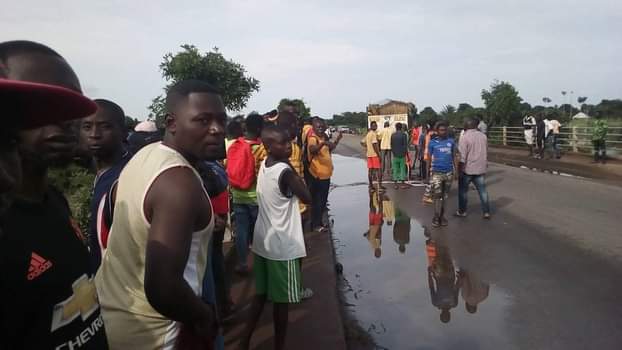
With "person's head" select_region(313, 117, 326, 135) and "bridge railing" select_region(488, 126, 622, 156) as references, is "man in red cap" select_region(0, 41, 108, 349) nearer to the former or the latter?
"person's head" select_region(313, 117, 326, 135)

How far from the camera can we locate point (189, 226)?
143 cm

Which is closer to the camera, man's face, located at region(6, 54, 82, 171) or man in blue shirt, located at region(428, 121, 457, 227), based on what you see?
man's face, located at region(6, 54, 82, 171)

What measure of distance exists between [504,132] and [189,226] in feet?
79.2

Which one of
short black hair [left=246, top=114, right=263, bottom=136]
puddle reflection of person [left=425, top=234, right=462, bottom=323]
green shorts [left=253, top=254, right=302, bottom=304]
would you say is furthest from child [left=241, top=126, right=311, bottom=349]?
puddle reflection of person [left=425, top=234, right=462, bottom=323]

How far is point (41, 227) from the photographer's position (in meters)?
1.08

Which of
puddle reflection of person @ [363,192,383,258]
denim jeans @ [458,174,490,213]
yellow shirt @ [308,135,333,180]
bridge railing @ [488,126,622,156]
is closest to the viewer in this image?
puddle reflection of person @ [363,192,383,258]

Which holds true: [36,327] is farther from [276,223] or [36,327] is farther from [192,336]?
[276,223]

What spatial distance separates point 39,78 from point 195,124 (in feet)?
2.13

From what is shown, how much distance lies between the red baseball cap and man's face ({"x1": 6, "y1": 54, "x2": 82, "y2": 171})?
0.34m

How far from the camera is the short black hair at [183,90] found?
5.84ft

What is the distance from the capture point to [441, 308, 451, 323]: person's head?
3742 millimetres

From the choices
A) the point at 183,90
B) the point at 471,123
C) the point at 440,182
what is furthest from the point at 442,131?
the point at 183,90

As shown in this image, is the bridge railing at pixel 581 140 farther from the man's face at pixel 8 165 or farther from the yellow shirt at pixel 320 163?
the man's face at pixel 8 165

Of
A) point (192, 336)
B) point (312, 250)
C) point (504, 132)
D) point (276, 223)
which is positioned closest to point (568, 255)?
point (312, 250)
